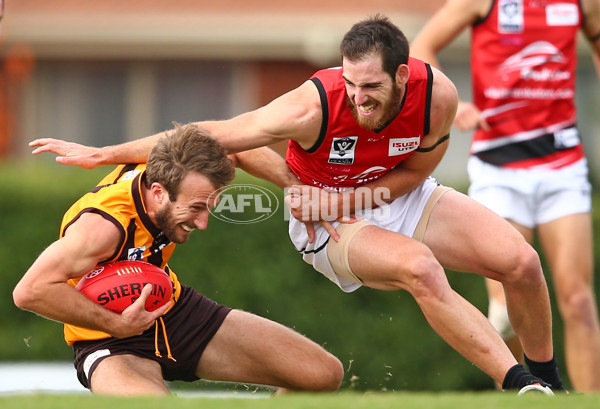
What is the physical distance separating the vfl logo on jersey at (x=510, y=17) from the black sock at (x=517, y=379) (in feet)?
9.62

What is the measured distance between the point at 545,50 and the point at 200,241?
11.8 feet

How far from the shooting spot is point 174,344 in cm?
610

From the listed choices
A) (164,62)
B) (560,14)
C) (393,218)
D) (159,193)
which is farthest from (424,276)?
(164,62)

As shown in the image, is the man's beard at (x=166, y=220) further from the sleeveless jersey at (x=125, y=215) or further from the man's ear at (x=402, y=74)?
the man's ear at (x=402, y=74)

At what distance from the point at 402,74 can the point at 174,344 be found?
2.04 m

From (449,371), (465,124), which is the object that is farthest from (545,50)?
(449,371)

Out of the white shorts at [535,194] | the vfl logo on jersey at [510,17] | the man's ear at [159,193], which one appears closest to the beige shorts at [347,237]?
the man's ear at [159,193]

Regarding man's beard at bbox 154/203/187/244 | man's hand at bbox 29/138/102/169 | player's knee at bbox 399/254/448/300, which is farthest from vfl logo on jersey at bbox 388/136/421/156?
man's hand at bbox 29/138/102/169

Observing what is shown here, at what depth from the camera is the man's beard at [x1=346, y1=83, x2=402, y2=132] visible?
563 cm

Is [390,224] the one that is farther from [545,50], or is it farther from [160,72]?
[160,72]

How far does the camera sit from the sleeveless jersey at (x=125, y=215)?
5.66 meters

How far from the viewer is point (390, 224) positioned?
6195mm

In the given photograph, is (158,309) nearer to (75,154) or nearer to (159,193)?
(159,193)

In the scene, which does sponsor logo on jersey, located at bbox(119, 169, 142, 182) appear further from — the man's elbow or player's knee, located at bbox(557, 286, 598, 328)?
player's knee, located at bbox(557, 286, 598, 328)
